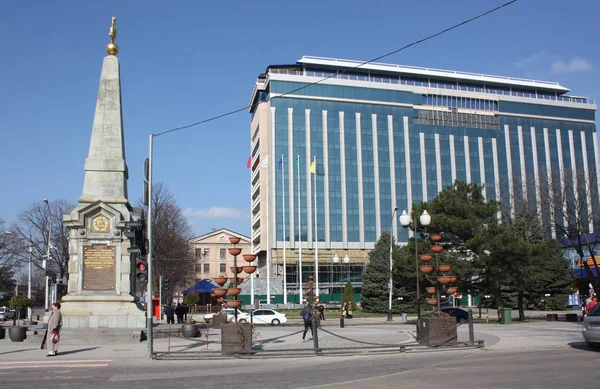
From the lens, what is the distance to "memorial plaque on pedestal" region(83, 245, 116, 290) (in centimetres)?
2380

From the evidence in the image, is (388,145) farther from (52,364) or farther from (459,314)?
(52,364)

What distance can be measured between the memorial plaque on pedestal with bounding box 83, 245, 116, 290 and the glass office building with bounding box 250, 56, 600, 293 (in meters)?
55.9

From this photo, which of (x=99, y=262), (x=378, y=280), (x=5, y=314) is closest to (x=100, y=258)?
(x=99, y=262)

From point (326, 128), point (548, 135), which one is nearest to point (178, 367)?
point (326, 128)

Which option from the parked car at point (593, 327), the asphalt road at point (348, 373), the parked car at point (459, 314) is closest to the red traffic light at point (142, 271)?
the asphalt road at point (348, 373)

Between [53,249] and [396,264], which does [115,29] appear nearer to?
[396,264]

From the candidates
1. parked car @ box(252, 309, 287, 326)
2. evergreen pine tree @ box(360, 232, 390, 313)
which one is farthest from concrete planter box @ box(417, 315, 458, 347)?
evergreen pine tree @ box(360, 232, 390, 313)

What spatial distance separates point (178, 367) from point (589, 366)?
33.2 ft

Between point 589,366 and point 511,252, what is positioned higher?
point 511,252

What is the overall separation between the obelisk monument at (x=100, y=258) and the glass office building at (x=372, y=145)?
54.7 m

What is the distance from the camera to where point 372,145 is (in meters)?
90.0

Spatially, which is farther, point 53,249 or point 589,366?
point 53,249

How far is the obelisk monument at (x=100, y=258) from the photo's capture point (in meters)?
23.6

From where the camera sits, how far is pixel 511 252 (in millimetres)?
35531
